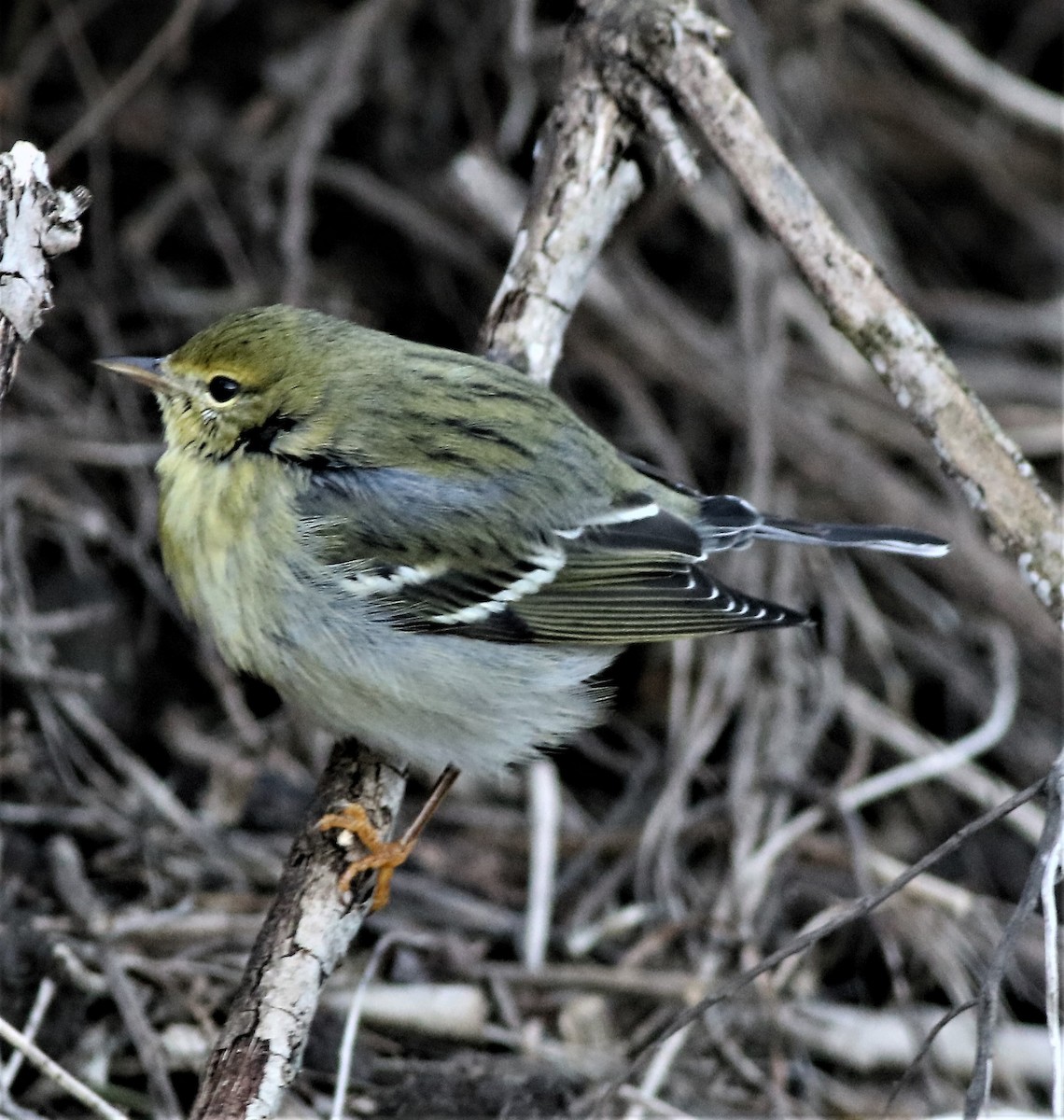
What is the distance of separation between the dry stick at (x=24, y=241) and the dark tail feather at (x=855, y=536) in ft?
6.04

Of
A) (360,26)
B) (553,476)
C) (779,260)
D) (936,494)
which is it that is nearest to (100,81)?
(360,26)

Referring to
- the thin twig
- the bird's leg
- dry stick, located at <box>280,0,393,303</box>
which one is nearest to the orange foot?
the bird's leg

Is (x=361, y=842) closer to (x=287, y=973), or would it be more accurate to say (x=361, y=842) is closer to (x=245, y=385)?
(x=287, y=973)

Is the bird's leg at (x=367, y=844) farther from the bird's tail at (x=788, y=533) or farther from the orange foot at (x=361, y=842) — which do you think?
the bird's tail at (x=788, y=533)

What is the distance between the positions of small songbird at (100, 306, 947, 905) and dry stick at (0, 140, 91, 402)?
35.5 inches

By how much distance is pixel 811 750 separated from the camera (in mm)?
4301

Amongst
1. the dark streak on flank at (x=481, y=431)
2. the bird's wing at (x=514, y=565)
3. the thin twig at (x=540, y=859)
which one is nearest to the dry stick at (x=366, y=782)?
the dark streak on flank at (x=481, y=431)

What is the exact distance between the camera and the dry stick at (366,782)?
2.33m

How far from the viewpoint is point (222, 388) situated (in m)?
3.21

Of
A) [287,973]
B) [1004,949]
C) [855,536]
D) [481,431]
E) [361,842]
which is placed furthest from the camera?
[855,536]

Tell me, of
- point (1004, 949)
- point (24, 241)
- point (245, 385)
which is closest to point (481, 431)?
point (245, 385)

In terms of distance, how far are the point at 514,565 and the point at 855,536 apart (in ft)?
2.78

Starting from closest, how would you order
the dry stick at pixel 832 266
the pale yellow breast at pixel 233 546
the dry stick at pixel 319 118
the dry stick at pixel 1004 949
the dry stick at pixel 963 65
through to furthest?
the dry stick at pixel 1004 949 < the dry stick at pixel 832 266 < the pale yellow breast at pixel 233 546 < the dry stick at pixel 319 118 < the dry stick at pixel 963 65

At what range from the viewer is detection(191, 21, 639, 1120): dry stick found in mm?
2330
